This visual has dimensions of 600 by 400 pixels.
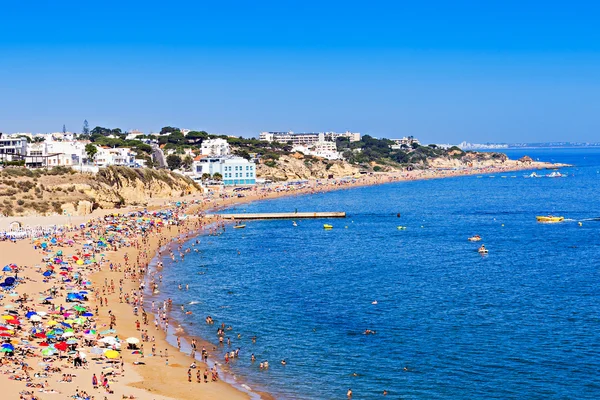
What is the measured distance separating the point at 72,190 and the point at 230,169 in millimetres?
52934

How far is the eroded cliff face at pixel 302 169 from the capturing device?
153500 millimetres

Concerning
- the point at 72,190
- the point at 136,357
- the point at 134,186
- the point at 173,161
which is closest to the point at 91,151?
the point at 134,186

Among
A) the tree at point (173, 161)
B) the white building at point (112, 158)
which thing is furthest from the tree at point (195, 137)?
the white building at point (112, 158)

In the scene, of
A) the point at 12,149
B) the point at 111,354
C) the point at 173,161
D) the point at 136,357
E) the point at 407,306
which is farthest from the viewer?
the point at 173,161

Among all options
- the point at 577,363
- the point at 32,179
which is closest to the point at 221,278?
the point at 577,363

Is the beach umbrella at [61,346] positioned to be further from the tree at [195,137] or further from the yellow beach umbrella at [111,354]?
the tree at [195,137]

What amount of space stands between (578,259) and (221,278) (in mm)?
26840

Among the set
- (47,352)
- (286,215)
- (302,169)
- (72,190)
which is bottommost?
(47,352)

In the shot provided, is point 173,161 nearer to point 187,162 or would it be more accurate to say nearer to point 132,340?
point 187,162

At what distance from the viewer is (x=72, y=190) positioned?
3184 inches

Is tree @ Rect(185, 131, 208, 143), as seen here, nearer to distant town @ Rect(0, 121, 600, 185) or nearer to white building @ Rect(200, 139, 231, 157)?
distant town @ Rect(0, 121, 600, 185)

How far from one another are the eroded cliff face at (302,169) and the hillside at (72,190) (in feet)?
168

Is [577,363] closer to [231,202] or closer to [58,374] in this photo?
[58,374]

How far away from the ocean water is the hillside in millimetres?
18626
